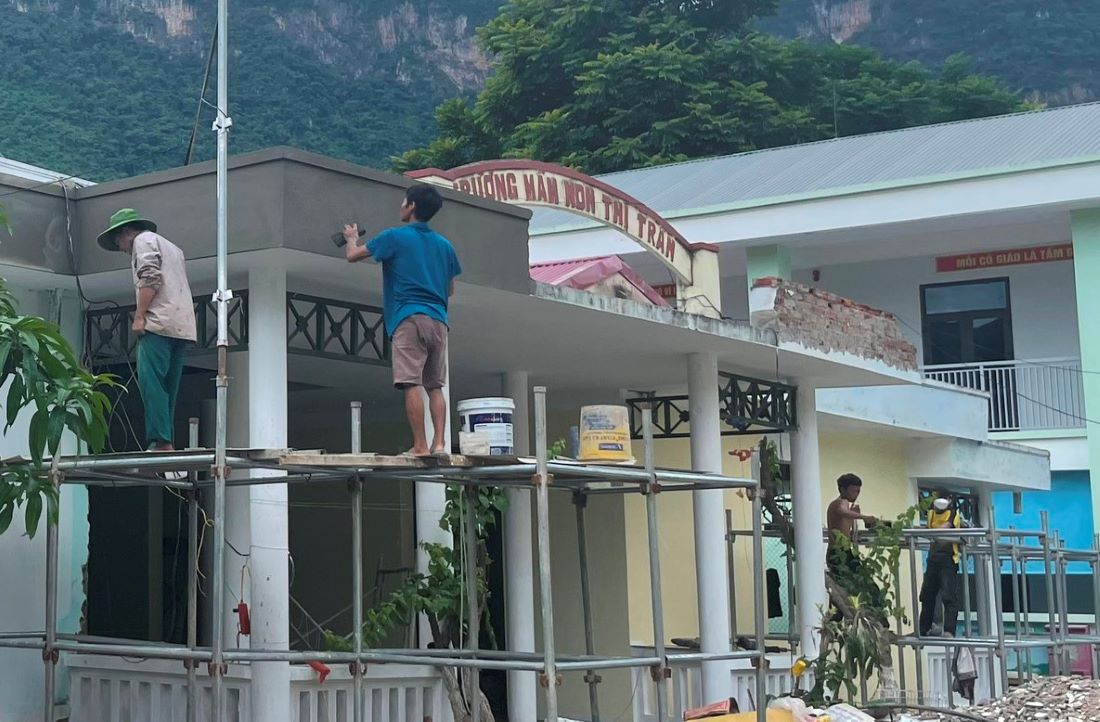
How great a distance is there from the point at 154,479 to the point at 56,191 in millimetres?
2133

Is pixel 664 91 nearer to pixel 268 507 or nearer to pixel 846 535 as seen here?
pixel 846 535

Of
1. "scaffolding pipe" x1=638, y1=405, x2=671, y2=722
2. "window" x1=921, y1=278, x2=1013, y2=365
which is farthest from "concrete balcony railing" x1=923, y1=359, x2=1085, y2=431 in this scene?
"scaffolding pipe" x1=638, y1=405, x2=671, y2=722

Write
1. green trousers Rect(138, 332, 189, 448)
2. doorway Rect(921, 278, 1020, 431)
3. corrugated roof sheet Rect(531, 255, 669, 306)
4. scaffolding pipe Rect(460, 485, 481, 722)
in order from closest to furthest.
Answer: green trousers Rect(138, 332, 189, 448), scaffolding pipe Rect(460, 485, 481, 722), corrugated roof sheet Rect(531, 255, 669, 306), doorway Rect(921, 278, 1020, 431)

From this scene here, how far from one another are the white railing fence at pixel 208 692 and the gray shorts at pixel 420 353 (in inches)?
88.3

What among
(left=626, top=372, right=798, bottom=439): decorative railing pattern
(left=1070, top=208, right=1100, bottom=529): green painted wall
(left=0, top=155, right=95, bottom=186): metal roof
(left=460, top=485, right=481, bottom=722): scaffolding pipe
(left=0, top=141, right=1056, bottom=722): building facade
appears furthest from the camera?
(left=1070, top=208, right=1100, bottom=529): green painted wall

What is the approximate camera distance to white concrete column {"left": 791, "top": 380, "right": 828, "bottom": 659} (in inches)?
585

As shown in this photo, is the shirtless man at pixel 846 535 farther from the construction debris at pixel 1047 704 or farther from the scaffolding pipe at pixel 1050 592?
the scaffolding pipe at pixel 1050 592

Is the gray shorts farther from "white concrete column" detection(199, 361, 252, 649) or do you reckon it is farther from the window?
the window

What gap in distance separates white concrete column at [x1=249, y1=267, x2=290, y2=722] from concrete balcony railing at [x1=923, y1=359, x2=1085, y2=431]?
17.0m

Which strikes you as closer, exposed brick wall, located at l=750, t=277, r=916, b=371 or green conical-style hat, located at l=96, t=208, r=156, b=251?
green conical-style hat, located at l=96, t=208, r=156, b=251

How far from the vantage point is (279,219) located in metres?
9.23

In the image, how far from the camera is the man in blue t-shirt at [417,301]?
8641mm

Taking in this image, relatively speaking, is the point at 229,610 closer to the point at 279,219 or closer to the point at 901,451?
the point at 279,219

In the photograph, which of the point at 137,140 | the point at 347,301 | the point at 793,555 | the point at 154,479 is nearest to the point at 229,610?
the point at 154,479
